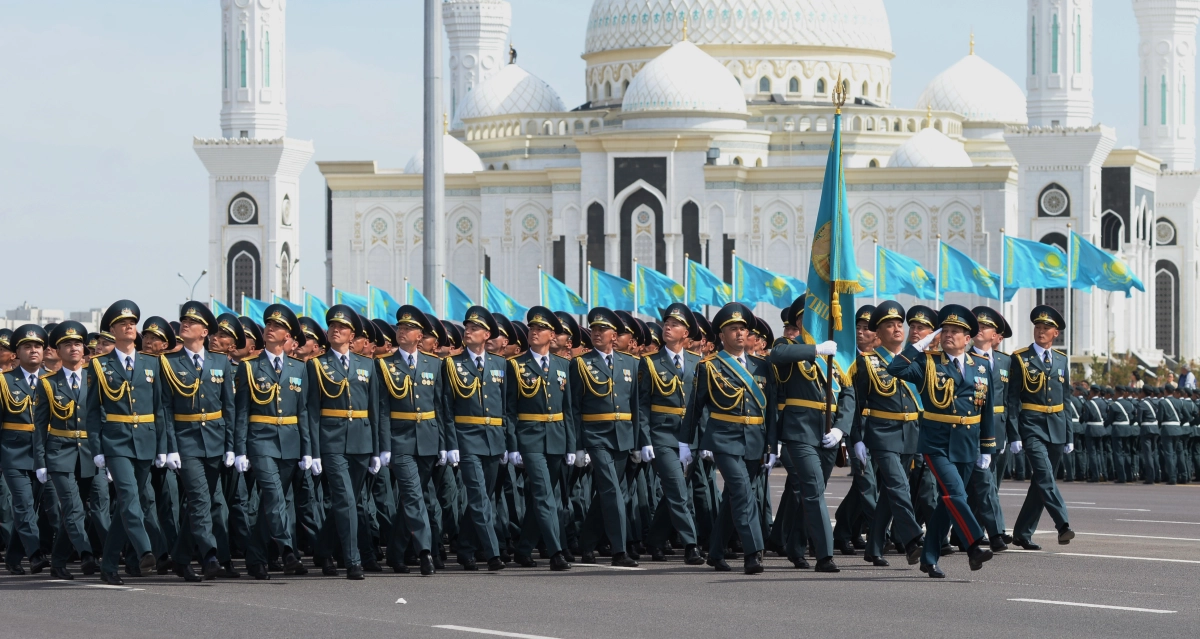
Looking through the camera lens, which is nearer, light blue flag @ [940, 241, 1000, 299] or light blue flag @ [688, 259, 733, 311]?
light blue flag @ [940, 241, 1000, 299]

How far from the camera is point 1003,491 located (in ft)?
65.6

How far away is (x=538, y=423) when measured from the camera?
12.4 meters

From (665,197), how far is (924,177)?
6426mm

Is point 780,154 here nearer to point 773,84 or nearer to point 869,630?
point 773,84

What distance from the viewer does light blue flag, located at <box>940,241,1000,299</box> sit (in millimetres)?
32688

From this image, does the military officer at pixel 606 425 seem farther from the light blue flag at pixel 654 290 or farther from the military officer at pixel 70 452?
the light blue flag at pixel 654 290

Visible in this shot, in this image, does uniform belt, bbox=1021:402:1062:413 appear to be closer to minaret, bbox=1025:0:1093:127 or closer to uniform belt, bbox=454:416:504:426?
uniform belt, bbox=454:416:504:426

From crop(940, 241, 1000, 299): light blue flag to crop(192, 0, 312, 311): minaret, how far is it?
28020 mm

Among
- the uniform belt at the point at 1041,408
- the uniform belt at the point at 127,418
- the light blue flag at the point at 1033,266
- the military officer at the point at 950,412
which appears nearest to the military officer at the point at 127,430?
the uniform belt at the point at 127,418

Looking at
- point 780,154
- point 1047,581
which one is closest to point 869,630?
point 1047,581

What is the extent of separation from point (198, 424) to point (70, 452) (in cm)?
92

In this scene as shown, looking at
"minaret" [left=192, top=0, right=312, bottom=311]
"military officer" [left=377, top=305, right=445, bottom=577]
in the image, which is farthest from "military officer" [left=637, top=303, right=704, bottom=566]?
"minaret" [left=192, top=0, right=312, bottom=311]

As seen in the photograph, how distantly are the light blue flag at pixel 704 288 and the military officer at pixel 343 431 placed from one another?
2547cm

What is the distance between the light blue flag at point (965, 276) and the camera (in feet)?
107
